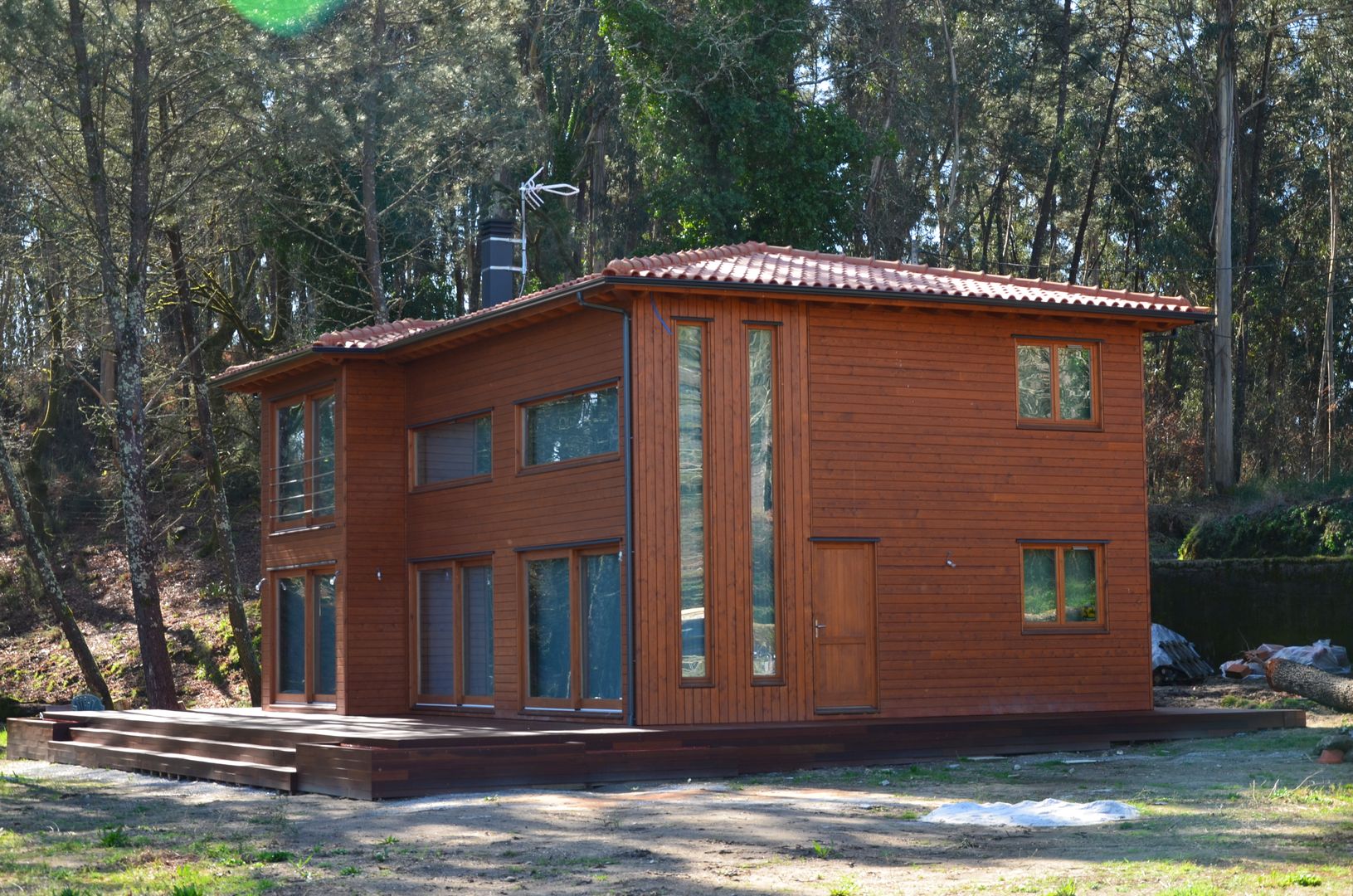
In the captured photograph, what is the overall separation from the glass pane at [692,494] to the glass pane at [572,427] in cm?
73

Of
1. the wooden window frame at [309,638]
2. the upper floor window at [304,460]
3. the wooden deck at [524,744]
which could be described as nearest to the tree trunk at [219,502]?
the upper floor window at [304,460]

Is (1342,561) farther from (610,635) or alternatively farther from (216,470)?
(216,470)

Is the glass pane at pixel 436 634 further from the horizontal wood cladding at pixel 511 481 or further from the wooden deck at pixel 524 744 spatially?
the wooden deck at pixel 524 744

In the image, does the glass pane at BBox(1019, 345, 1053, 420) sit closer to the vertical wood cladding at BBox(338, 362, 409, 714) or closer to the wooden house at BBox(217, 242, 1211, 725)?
the wooden house at BBox(217, 242, 1211, 725)

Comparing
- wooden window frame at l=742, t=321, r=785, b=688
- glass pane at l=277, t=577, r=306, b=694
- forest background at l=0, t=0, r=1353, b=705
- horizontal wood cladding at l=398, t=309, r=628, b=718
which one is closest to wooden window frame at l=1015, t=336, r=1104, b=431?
wooden window frame at l=742, t=321, r=785, b=688

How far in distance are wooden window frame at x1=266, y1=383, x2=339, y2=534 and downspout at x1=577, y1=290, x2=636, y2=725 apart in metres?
5.22

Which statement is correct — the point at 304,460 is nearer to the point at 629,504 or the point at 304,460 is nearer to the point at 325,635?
the point at 325,635

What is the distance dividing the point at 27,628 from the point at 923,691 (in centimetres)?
2390

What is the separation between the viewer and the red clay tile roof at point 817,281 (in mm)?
15203

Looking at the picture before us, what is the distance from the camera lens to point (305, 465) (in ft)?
65.0

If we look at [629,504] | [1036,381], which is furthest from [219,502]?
[1036,381]

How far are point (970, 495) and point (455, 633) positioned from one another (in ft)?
19.9

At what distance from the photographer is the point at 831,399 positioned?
1580 cm

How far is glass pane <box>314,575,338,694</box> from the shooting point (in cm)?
1919
